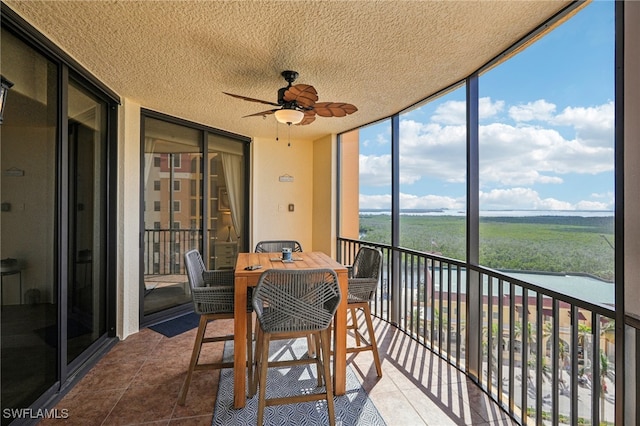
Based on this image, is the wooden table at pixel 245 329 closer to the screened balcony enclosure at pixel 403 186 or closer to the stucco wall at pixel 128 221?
the screened balcony enclosure at pixel 403 186

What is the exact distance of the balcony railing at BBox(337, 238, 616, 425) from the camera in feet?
5.18

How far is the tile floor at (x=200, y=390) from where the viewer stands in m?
2.00

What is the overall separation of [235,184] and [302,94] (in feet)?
9.65

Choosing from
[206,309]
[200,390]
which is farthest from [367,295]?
[200,390]

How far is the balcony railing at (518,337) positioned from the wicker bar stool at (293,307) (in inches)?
49.0

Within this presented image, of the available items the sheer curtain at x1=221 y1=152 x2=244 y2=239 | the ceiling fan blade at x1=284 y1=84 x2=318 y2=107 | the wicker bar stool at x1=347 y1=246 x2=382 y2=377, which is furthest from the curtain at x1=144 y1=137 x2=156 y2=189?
the wicker bar stool at x1=347 y1=246 x2=382 y2=377

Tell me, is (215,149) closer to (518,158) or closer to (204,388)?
(204,388)

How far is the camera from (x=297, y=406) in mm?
2131

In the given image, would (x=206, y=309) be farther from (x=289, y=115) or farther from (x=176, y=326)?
(x=176, y=326)

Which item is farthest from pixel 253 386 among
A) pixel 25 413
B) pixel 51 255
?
pixel 51 255

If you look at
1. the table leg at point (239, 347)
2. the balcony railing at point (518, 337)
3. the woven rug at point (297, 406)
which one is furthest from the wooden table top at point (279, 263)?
the balcony railing at point (518, 337)

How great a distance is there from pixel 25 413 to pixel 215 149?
3402 mm

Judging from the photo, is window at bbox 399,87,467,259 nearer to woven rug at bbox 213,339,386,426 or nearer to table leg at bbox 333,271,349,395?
table leg at bbox 333,271,349,395

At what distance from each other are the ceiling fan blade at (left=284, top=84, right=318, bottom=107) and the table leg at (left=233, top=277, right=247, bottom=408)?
1.34m
